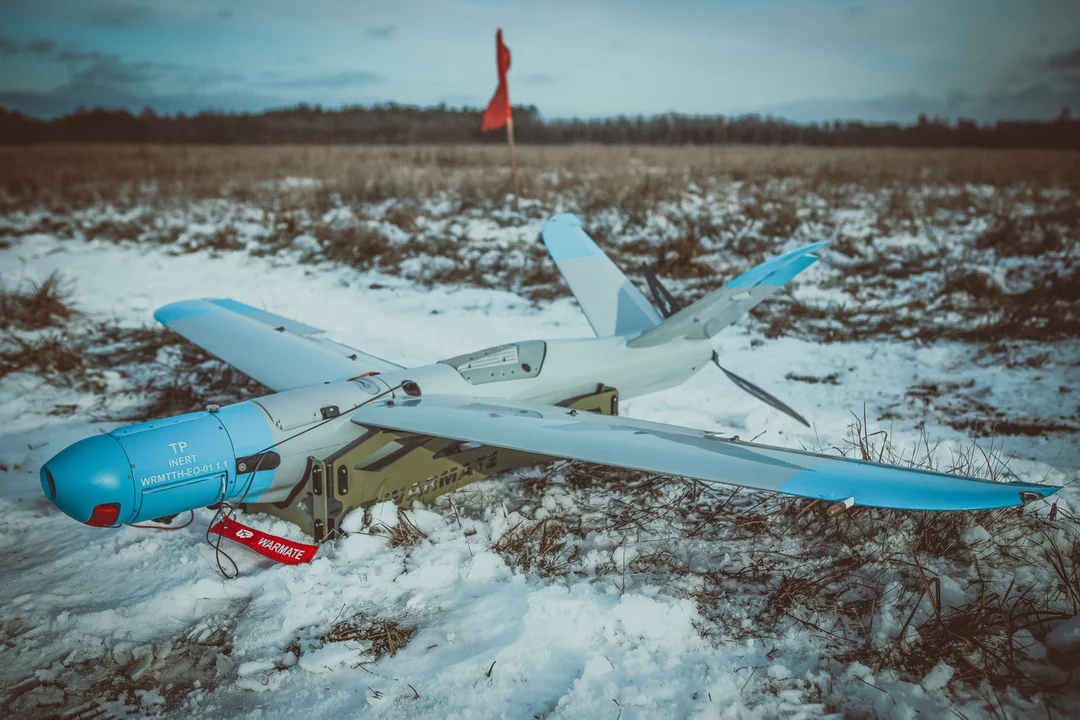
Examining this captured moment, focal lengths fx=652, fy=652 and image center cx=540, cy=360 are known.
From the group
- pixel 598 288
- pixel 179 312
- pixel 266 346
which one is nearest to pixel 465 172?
pixel 179 312

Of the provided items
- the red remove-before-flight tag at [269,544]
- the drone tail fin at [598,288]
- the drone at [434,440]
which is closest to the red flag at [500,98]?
the drone tail fin at [598,288]

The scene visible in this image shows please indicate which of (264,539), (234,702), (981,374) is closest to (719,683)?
(234,702)

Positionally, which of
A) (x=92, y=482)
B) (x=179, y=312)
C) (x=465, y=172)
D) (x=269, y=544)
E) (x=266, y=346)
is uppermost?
(x=465, y=172)

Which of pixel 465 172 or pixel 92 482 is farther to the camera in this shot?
pixel 465 172

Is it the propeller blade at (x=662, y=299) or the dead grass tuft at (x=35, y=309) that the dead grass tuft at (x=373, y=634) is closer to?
the propeller blade at (x=662, y=299)

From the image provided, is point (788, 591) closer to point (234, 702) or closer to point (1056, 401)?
point (234, 702)

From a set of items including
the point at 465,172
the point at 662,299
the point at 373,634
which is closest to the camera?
the point at 373,634

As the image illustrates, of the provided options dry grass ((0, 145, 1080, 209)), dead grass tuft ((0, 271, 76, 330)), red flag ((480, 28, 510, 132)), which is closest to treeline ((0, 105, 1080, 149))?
dry grass ((0, 145, 1080, 209))

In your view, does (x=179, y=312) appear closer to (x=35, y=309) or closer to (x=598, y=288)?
(x=35, y=309)

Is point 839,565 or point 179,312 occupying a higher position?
point 179,312
